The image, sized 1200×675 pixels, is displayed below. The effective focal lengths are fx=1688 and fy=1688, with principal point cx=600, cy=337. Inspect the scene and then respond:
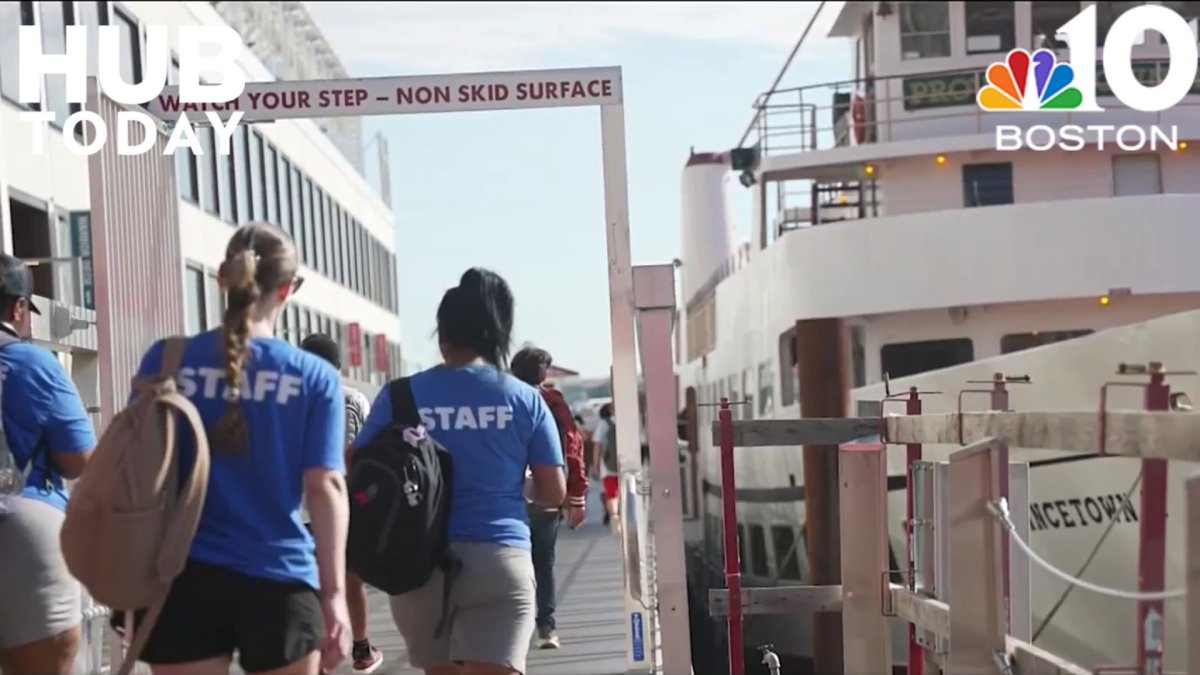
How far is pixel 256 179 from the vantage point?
32000 mm

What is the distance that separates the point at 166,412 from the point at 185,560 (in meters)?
0.34

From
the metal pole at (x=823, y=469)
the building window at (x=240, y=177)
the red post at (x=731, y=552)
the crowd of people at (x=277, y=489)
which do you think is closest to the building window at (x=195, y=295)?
the building window at (x=240, y=177)

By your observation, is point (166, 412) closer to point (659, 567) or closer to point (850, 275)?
point (659, 567)

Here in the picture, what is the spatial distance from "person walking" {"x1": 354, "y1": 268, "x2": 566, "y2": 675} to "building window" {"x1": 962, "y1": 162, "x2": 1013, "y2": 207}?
12.5 metres

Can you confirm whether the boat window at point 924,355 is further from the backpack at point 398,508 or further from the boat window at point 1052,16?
the backpack at point 398,508

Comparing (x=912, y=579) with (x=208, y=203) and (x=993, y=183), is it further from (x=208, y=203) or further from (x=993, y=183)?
(x=208, y=203)

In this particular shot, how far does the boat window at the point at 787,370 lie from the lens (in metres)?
17.5

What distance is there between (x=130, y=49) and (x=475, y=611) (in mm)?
20427

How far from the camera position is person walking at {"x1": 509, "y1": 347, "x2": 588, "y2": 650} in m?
7.91

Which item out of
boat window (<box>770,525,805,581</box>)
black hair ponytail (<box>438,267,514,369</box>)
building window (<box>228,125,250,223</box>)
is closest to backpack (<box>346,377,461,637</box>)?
black hair ponytail (<box>438,267,514,369</box>)

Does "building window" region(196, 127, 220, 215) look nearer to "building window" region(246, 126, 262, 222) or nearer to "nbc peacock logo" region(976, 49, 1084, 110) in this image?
"building window" region(246, 126, 262, 222)

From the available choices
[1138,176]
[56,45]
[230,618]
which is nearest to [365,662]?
[230,618]

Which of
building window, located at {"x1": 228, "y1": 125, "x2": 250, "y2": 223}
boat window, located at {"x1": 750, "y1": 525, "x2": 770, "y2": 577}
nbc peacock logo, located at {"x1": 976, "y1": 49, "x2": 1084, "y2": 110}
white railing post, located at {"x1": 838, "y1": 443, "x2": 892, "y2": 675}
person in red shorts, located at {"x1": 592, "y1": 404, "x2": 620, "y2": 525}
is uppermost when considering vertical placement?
building window, located at {"x1": 228, "y1": 125, "x2": 250, "y2": 223}

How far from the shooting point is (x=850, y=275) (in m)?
15.4
